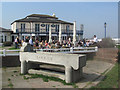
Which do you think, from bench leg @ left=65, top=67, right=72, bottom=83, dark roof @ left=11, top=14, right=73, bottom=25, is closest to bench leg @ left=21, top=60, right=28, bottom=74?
bench leg @ left=65, top=67, right=72, bottom=83

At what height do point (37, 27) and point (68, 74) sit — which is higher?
point (37, 27)

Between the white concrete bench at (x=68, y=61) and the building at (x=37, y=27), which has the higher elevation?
the building at (x=37, y=27)

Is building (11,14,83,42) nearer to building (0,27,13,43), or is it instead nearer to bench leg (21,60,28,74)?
building (0,27,13,43)

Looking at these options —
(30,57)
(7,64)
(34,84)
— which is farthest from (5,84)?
(7,64)

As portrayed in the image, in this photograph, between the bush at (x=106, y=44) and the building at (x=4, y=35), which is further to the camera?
the building at (x=4, y=35)

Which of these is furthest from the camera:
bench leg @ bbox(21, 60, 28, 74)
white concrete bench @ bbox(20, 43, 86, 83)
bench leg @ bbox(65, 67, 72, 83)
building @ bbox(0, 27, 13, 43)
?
building @ bbox(0, 27, 13, 43)

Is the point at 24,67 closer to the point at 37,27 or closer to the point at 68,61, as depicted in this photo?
the point at 68,61

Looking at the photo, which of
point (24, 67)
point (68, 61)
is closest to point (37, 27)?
point (24, 67)

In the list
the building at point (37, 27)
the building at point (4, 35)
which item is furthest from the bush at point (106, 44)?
the building at point (4, 35)

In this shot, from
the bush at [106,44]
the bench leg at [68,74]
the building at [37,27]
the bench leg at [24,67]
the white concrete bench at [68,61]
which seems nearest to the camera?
the white concrete bench at [68,61]

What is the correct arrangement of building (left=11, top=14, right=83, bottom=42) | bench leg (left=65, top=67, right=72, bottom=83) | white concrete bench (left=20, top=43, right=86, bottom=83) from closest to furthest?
white concrete bench (left=20, top=43, right=86, bottom=83)
bench leg (left=65, top=67, right=72, bottom=83)
building (left=11, top=14, right=83, bottom=42)

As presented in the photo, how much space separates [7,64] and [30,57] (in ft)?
11.3

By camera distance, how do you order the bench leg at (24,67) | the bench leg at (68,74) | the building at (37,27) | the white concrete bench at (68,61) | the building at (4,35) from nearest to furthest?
the white concrete bench at (68,61) < the bench leg at (68,74) < the bench leg at (24,67) < the building at (4,35) < the building at (37,27)

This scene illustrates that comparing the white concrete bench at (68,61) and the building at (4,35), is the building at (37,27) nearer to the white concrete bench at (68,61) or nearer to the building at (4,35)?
the building at (4,35)
